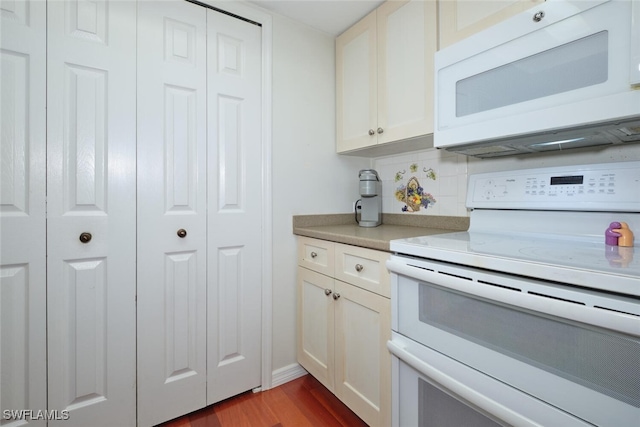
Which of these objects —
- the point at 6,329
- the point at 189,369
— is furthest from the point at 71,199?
the point at 189,369

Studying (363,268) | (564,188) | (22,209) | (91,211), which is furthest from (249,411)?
(564,188)

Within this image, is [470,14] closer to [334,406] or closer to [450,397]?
[450,397]

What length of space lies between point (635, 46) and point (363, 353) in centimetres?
132

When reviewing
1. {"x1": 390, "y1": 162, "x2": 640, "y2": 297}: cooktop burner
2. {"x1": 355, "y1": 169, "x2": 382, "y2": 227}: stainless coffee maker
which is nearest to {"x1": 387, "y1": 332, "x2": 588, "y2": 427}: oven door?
{"x1": 390, "y1": 162, "x2": 640, "y2": 297}: cooktop burner

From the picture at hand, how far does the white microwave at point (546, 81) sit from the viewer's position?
2.45 feet

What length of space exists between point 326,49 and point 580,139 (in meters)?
1.46

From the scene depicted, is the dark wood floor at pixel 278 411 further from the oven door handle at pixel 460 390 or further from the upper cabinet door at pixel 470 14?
the upper cabinet door at pixel 470 14

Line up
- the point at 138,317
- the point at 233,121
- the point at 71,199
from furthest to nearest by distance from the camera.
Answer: the point at 233,121 → the point at 138,317 → the point at 71,199

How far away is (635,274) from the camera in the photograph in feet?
1.87

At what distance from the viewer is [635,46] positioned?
0.72m

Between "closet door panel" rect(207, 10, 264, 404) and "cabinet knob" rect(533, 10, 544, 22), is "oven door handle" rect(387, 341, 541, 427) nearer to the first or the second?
"closet door panel" rect(207, 10, 264, 404)

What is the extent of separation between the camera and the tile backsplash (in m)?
1.51

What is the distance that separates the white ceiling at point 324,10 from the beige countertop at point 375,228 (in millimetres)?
1182

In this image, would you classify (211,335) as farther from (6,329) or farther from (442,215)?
(442,215)
